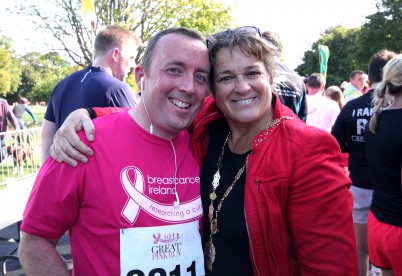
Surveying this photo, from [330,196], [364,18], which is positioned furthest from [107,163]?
[364,18]

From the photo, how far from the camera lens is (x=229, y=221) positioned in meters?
1.77

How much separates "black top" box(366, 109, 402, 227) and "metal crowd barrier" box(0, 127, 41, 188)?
25.1 feet

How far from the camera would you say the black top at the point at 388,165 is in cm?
275

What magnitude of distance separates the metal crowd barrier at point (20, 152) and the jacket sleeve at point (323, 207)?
807cm

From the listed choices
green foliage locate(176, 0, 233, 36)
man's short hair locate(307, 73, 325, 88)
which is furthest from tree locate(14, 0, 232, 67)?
man's short hair locate(307, 73, 325, 88)

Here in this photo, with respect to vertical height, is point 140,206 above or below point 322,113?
above

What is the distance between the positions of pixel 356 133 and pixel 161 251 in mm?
2956

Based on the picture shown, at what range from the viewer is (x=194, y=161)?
6.45ft

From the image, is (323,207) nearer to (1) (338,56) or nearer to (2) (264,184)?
(2) (264,184)

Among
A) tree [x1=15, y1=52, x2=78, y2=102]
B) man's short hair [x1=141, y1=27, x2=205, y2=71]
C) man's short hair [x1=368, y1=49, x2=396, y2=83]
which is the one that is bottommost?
tree [x1=15, y1=52, x2=78, y2=102]

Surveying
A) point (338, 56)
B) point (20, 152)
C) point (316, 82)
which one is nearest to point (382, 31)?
point (338, 56)

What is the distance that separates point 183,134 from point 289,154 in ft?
2.06

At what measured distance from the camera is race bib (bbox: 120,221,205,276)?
1670 millimetres

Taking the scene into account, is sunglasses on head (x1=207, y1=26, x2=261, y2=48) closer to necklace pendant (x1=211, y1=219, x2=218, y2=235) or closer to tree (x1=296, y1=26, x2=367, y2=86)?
necklace pendant (x1=211, y1=219, x2=218, y2=235)
